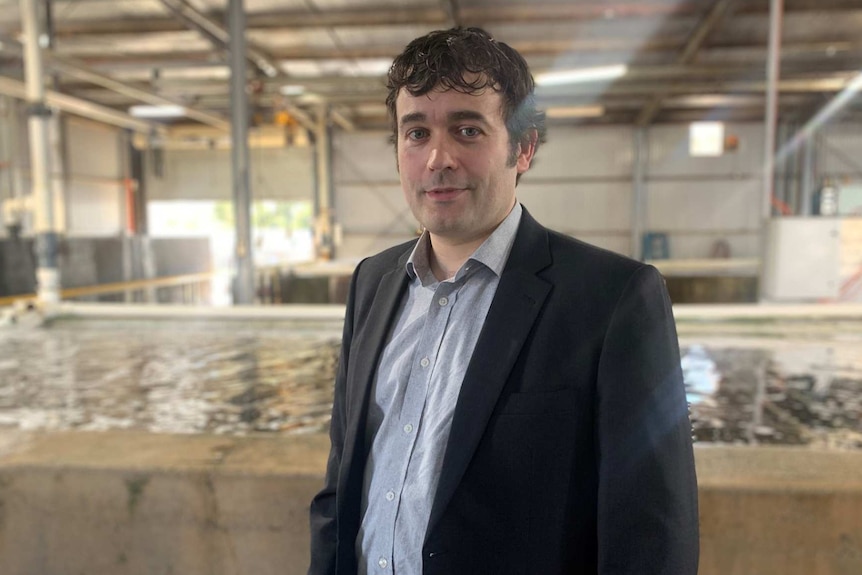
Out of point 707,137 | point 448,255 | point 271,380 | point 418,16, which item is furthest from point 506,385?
point 707,137

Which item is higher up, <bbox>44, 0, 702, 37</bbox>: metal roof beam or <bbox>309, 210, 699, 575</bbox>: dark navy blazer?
<bbox>44, 0, 702, 37</bbox>: metal roof beam

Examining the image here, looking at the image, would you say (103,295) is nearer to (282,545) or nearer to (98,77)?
(98,77)

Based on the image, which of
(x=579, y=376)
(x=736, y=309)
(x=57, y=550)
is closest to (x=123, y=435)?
(x=57, y=550)

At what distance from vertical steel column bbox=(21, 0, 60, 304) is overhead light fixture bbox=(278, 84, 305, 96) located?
3.53 meters

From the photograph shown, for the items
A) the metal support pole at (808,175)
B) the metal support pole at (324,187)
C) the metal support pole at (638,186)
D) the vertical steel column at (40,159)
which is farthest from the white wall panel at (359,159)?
the vertical steel column at (40,159)

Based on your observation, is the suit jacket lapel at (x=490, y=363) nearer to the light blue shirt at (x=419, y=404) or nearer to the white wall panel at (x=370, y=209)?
the light blue shirt at (x=419, y=404)

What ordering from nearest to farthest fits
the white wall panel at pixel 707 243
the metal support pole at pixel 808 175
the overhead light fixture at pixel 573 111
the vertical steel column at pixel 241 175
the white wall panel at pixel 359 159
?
Answer: 1. the vertical steel column at pixel 241 175
2. the overhead light fixture at pixel 573 111
3. the metal support pole at pixel 808 175
4. the white wall panel at pixel 707 243
5. the white wall panel at pixel 359 159

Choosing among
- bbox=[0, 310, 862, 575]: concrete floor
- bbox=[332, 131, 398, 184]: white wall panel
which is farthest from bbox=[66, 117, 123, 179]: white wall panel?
bbox=[0, 310, 862, 575]: concrete floor

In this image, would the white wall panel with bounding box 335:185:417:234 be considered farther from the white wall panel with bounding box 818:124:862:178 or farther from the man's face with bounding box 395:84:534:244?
the man's face with bounding box 395:84:534:244

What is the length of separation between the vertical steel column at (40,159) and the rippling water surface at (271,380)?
0.70 m

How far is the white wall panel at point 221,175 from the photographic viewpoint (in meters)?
14.1

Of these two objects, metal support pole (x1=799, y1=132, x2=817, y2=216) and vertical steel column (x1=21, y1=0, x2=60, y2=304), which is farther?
metal support pole (x1=799, y1=132, x2=817, y2=216)

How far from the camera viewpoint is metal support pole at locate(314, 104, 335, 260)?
11805 mm

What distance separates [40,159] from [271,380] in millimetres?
3544
